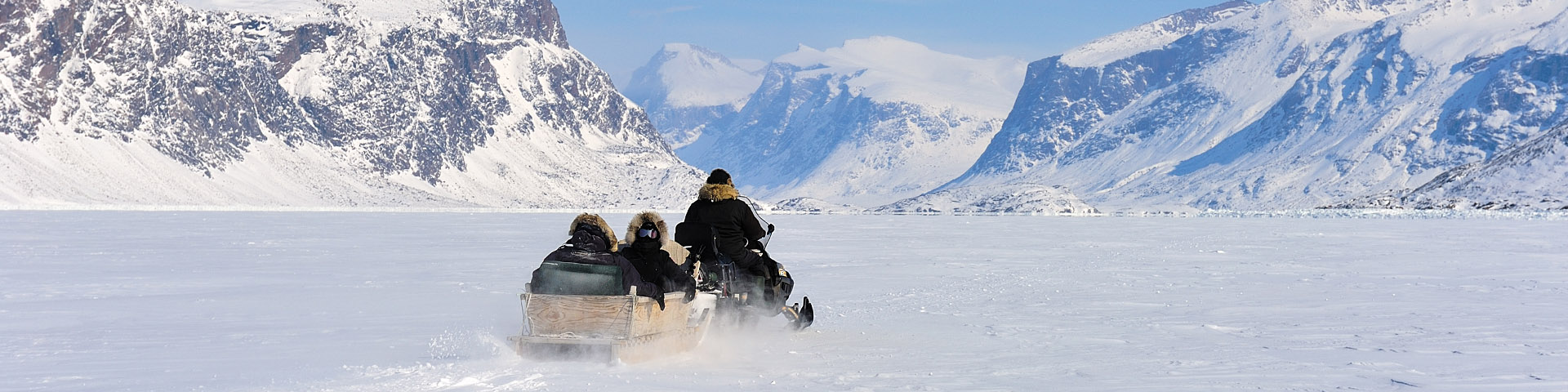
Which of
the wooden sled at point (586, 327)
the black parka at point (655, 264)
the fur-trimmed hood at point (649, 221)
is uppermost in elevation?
the fur-trimmed hood at point (649, 221)

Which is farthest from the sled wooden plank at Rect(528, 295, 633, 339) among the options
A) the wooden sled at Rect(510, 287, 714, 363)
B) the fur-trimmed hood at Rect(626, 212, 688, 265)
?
the fur-trimmed hood at Rect(626, 212, 688, 265)

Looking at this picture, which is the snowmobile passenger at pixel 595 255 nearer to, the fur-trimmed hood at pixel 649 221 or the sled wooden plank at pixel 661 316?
the sled wooden plank at pixel 661 316

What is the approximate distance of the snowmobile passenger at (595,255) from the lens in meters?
14.5

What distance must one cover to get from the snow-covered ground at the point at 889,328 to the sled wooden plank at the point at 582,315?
0.38 metres

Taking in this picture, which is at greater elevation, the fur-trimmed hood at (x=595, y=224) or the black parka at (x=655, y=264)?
the fur-trimmed hood at (x=595, y=224)

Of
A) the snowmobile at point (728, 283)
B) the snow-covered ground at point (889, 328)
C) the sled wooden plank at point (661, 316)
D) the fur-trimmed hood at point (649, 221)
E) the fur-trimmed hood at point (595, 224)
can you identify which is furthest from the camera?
the snowmobile at point (728, 283)

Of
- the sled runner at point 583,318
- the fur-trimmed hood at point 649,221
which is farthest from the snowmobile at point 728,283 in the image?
the sled runner at point 583,318

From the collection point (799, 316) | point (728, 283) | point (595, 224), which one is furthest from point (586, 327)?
point (799, 316)

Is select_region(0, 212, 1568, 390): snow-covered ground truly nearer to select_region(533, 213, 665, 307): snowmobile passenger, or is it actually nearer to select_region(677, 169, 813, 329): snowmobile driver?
select_region(533, 213, 665, 307): snowmobile passenger

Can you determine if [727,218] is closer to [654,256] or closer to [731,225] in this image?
[731,225]

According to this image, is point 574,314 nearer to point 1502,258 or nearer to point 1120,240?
point 1502,258

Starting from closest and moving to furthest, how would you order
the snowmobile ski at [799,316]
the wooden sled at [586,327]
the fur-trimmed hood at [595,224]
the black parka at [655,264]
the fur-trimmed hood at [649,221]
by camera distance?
the wooden sled at [586,327] → the fur-trimmed hood at [595,224] → the black parka at [655,264] → the fur-trimmed hood at [649,221] → the snowmobile ski at [799,316]

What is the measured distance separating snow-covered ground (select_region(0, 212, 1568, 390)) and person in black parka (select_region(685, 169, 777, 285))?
44.9 inches

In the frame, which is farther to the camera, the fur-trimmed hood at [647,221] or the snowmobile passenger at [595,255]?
the fur-trimmed hood at [647,221]
